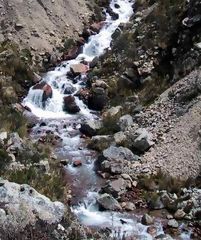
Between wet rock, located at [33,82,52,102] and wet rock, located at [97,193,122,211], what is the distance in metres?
10.5

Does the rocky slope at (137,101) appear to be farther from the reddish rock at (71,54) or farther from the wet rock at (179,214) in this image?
the reddish rock at (71,54)

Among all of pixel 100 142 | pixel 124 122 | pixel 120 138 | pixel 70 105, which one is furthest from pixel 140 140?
pixel 70 105

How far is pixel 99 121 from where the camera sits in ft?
77.4

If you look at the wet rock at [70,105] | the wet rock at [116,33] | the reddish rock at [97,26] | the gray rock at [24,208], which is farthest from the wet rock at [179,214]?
the reddish rock at [97,26]

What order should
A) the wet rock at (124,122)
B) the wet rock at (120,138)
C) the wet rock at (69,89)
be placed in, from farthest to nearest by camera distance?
the wet rock at (69,89) < the wet rock at (124,122) < the wet rock at (120,138)

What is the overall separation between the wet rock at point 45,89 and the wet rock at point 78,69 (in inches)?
82.4

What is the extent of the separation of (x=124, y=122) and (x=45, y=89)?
594cm

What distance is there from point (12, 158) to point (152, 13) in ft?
48.4

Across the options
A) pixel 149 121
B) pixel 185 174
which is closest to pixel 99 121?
pixel 149 121

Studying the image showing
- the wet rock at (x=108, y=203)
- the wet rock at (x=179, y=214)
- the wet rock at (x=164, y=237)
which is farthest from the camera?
the wet rock at (x=108, y=203)

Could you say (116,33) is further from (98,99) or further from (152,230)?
(152,230)

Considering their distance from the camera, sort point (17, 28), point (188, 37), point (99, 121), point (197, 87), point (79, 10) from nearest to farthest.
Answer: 1. point (197, 87)
2. point (99, 121)
3. point (188, 37)
4. point (17, 28)
5. point (79, 10)

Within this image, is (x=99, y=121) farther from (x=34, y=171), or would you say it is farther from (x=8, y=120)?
(x=34, y=171)

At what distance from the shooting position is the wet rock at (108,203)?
16688 millimetres
